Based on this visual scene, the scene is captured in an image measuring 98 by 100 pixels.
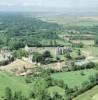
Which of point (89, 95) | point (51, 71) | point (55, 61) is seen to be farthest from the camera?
point (55, 61)

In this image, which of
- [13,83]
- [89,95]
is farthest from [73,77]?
[89,95]

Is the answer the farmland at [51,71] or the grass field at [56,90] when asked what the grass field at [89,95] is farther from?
the grass field at [56,90]

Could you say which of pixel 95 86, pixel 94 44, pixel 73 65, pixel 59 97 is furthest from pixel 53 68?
pixel 94 44

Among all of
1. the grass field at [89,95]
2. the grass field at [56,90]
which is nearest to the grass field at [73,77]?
the grass field at [56,90]

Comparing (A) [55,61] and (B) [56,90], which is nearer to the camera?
(B) [56,90]

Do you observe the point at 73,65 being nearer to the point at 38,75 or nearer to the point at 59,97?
the point at 38,75

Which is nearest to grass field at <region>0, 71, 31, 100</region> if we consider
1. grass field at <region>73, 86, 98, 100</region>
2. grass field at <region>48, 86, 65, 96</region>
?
grass field at <region>48, 86, 65, 96</region>

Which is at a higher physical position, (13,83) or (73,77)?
(13,83)

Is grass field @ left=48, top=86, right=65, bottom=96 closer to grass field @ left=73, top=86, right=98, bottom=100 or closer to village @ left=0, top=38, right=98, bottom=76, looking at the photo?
grass field @ left=73, top=86, right=98, bottom=100

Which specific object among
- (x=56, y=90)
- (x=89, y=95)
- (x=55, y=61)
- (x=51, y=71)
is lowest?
(x=55, y=61)

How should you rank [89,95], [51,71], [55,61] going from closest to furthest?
[89,95] < [51,71] < [55,61]

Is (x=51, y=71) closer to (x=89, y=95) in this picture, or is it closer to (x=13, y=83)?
(x=13, y=83)
